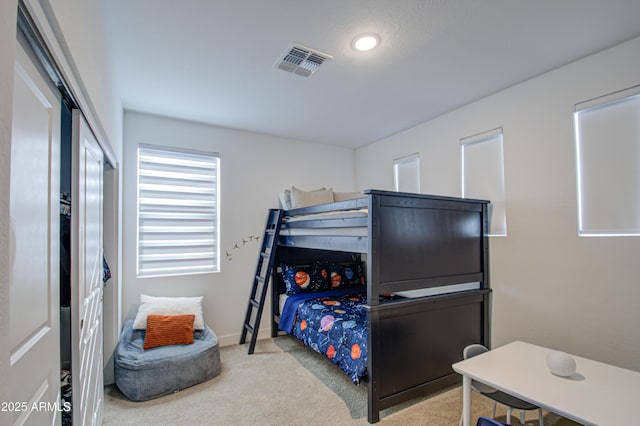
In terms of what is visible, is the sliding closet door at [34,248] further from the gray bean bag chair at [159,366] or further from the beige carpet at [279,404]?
the gray bean bag chair at [159,366]

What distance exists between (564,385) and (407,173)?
2.74m

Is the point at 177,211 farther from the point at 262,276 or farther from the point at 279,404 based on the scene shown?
the point at 279,404

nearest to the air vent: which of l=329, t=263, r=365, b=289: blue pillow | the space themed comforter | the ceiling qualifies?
the ceiling

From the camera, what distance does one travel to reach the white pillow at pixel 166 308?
Result: 299 centimetres

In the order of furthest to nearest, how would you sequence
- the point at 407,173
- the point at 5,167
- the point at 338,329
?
the point at 407,173 → the point at 338,329 → the point at 5,167

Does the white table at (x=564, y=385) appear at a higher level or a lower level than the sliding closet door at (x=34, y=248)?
lower

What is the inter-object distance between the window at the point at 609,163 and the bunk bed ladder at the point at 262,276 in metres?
2.88

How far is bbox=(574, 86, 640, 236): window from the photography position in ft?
6.96

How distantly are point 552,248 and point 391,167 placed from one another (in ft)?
6.90

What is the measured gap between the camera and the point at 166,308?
3090 millimetres

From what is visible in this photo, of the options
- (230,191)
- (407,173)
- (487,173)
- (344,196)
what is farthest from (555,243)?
(230,191)

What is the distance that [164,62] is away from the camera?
237 cm

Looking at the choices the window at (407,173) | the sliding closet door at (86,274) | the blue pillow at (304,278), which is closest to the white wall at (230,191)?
the blue pillow at (304,278)

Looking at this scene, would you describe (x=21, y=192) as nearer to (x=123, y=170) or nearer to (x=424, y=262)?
(x=424, y=262)
